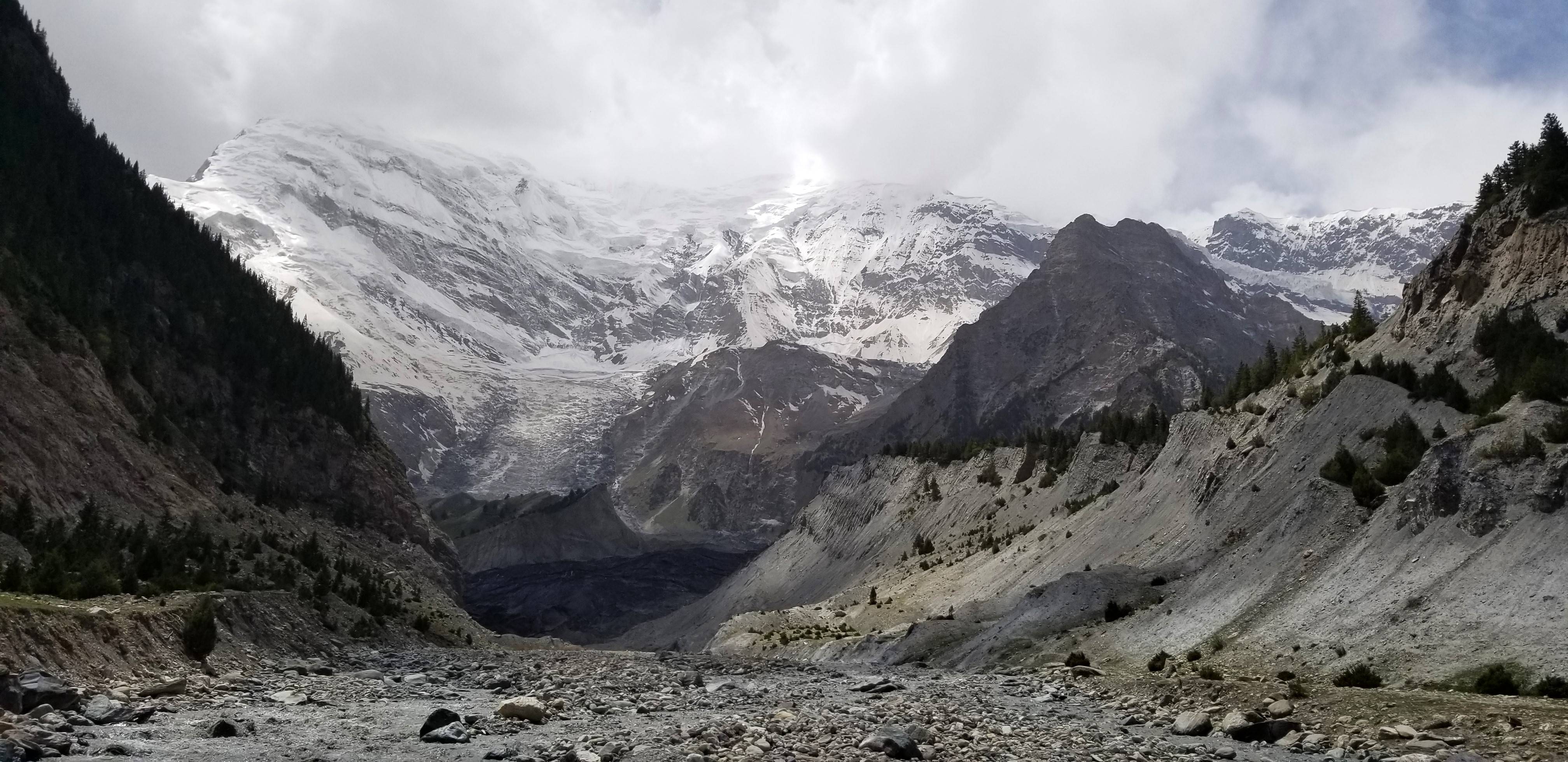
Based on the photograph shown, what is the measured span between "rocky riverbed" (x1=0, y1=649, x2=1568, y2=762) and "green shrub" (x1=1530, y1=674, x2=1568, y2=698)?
1160 millimetres

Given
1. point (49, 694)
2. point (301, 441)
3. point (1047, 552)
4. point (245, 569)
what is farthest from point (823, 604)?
point (49, 694)

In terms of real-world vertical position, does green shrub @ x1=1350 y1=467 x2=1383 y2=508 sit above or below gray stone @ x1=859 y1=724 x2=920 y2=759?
above

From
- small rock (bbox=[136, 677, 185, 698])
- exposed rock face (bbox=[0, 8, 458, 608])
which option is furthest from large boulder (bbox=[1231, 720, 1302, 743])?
exposed rock face (bbox=[0, 8, 458, 608])

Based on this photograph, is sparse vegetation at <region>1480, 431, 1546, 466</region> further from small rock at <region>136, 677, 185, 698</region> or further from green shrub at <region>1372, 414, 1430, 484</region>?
small rock at <region>136, 677, 185, 698</region>

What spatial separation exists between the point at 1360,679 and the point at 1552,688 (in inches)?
191

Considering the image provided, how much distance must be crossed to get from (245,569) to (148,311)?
116ft

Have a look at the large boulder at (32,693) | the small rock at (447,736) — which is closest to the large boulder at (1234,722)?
the small rock at (447,736)

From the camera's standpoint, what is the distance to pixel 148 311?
79.8m

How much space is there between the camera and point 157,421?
6656 cm

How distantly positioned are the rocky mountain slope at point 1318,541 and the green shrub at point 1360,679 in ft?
1.64

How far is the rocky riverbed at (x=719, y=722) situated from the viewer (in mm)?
21234

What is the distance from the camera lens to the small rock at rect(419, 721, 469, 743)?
23328 millimetres

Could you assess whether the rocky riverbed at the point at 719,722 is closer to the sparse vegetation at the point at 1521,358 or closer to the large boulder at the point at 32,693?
the large boulder at the point at 32,693

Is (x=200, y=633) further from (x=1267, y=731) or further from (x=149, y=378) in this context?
(x=149, y=378)
